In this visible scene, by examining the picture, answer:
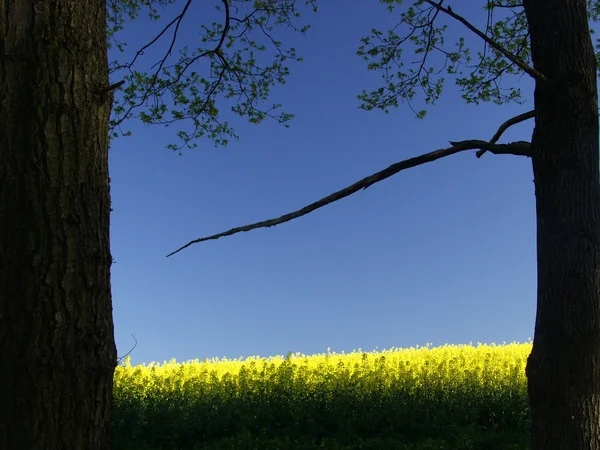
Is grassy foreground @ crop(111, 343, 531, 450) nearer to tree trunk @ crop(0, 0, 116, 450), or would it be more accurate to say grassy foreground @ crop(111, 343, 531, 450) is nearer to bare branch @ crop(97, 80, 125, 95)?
tree trunk @ crop(0, 0, 116, 450)

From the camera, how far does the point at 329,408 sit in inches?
301

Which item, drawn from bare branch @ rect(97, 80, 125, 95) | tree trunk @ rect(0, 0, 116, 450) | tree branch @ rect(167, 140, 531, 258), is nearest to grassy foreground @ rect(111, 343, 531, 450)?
tree branch @ rect(167, 140, 531, 258)

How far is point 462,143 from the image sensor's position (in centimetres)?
437

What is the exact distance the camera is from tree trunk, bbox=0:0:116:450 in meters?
2.70

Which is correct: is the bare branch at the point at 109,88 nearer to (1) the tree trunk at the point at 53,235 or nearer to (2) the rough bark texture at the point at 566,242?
(1) the tree trunk at the point at 53,235

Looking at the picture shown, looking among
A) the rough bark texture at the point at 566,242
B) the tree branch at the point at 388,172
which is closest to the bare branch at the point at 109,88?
the tree branch at the point at 388,172

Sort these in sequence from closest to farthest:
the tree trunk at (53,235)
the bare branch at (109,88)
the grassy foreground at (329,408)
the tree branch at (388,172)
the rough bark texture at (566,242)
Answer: the tree trunk at (53,235), the bare branch at (109,88), the tree branch at (388,172), the rough bark texture at (566,242), the grassy foreground at (329,408)

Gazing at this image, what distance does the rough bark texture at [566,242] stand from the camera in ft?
12.7

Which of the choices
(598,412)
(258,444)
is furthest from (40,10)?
(258,444)

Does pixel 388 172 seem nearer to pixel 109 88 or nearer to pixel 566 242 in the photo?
pixel 566 242

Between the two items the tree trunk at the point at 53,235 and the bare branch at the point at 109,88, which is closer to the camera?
the tree trunk at the point at 53,235

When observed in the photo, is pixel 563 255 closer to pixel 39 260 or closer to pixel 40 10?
pixel 39 260

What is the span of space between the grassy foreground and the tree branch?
3857 millimetres

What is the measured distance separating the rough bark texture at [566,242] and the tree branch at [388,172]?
0.25 meters
